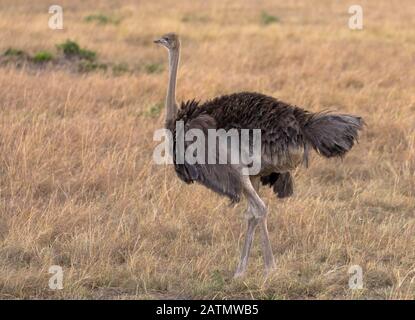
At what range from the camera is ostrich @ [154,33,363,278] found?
5.29 metres

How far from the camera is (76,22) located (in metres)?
16.2

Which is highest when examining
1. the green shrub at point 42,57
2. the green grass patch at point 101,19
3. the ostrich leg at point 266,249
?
the green grass patch at point 101,19

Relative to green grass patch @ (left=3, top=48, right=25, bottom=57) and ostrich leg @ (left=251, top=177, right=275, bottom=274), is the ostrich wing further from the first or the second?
green grass patch @ (left=3, top=48, right=25, bottom=57)

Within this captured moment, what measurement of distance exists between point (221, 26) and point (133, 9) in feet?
10.4

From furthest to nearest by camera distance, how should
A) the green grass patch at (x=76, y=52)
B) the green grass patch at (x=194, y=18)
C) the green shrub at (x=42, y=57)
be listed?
1. the green grass patch at (x=194, y=18)
2. the green grass patch at (x=76, y=52)
3. the green shrub at (x=42, y=57)

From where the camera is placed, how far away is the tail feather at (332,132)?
17.4 ft

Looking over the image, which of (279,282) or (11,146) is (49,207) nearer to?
(11,146)

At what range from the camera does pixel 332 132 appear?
17.4ft

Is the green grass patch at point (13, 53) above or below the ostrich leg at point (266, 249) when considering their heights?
above

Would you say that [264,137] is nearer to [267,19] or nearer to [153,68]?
[153,68]

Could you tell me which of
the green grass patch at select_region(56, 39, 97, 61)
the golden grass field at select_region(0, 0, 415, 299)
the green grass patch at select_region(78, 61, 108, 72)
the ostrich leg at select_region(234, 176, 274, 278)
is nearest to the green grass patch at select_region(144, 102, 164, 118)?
the golden grass field at select_region(0, 0, 415, 299)

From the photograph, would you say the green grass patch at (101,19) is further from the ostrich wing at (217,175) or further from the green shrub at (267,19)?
the ostrich wing at (217,175)

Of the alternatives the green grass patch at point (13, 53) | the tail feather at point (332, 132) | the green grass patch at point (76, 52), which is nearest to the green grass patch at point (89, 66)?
the green grass patch at point (76, 52)

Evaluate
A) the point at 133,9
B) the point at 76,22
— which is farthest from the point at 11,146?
the point at 133,9
